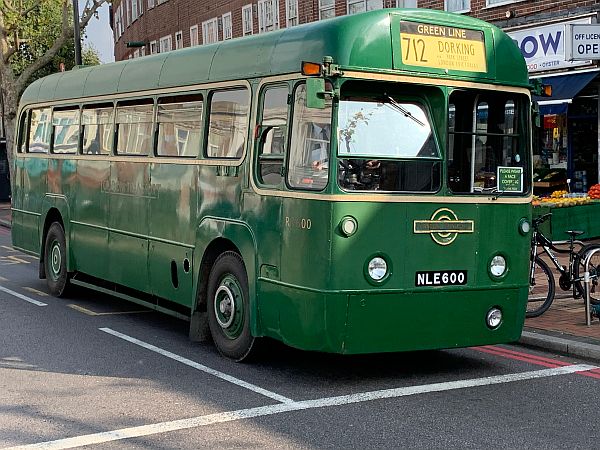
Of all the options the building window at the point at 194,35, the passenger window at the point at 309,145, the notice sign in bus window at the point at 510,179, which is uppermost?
the building window at the point at 194,35

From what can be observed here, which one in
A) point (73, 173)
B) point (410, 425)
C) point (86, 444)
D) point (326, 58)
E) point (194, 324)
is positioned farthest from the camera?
point (73, 173)

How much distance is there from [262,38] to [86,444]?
387 cm

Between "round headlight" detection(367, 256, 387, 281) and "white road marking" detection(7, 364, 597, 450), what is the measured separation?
87 centimetres

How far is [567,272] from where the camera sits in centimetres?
1119

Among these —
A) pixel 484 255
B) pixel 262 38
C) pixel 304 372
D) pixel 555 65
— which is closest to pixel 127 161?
pixel 262 38

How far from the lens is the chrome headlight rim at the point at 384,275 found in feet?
24.8

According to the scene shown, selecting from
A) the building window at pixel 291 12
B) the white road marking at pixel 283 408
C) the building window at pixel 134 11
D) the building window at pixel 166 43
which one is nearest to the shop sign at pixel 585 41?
the white road marking at pixel 283 408

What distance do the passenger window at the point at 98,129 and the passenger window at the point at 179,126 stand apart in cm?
148

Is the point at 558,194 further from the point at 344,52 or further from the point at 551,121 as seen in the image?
the point at 344,52

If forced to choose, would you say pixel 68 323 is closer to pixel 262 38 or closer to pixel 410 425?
pixel 262 38

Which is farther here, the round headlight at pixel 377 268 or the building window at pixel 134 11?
the building window at pixel 134 11

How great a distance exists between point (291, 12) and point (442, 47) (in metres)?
22.8

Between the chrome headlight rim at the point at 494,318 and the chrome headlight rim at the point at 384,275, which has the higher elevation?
the chrome headlight rim at the point at 384,275

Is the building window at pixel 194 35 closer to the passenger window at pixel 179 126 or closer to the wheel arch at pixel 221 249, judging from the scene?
the passenger window at pixel 179 126
